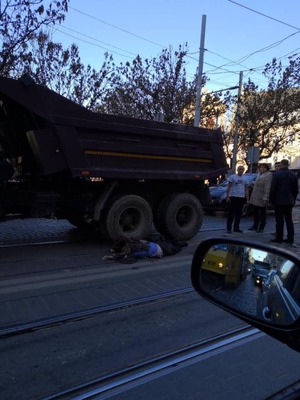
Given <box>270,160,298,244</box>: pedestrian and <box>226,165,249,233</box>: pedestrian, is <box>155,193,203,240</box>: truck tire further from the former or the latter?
<box>270,160,298,244</box>: pedestrian

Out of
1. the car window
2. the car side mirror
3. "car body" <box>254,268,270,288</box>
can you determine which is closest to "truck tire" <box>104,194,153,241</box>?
the car side mirror

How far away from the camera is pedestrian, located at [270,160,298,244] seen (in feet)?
29.3

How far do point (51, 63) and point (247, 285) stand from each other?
2165 centimetres

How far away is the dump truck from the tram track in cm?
412

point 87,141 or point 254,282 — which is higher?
point 87,141

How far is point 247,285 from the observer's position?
206cm

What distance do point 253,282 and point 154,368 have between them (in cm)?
164

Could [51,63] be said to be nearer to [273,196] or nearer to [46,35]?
[46,35]

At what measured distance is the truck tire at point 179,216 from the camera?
8.66m

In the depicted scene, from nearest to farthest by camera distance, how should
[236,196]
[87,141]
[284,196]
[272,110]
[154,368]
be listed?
[154,368], [87,141], [284,196], [236,196], [272,110]

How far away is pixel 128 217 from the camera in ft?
27.1

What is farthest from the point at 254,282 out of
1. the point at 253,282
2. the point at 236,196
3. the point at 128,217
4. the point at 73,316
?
the point at 236,196

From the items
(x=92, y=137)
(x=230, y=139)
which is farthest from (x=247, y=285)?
(x=230, y=139)

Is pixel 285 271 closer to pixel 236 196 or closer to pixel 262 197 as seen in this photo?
pixel 236 196
